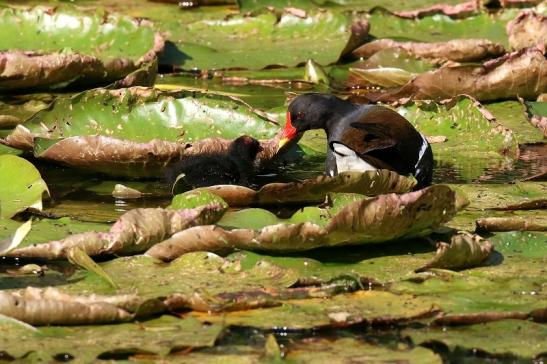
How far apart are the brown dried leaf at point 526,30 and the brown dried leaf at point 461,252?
3.02 m

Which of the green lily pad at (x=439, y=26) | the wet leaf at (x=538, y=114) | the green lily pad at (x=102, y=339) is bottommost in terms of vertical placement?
the green lily pad at (x=102, y=339)

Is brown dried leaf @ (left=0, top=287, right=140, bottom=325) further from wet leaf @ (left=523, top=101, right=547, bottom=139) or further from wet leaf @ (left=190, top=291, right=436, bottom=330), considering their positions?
wet leaf @ (left=523, top=101, right=547, bottom=139)

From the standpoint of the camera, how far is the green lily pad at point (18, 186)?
143 inches

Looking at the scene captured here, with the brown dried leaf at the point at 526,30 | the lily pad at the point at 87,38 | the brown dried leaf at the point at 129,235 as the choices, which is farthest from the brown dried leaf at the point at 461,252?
the brown dried leaf at the point at 526,30

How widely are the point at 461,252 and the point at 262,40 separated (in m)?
3.28

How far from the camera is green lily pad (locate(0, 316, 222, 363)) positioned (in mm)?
2652

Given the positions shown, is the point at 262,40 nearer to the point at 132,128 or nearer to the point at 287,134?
the point at 287,134

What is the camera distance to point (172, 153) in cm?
436

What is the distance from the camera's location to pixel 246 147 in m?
4.51

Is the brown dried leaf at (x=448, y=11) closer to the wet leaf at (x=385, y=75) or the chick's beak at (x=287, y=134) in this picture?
the wet leaf at (x=385, y=75)

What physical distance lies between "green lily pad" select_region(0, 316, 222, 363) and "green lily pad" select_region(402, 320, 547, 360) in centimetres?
50

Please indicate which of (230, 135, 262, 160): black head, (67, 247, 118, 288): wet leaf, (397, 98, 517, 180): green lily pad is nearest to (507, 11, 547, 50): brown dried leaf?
(397, 98, 517, 180): green lily pad

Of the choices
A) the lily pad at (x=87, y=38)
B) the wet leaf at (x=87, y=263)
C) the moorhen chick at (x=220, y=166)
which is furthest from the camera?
the lily pad at (x=87, y=38)

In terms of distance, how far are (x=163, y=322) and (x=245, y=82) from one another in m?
3.18
